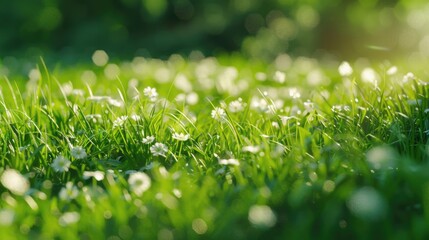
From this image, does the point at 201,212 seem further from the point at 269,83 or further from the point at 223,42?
the point at 223,42

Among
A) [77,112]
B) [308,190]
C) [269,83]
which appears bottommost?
[269,83]

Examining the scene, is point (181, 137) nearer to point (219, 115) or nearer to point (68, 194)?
point (219, 115)

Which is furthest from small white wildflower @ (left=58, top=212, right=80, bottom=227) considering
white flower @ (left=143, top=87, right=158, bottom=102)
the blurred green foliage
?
the blurred green foliage

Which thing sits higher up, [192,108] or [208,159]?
[208,159]

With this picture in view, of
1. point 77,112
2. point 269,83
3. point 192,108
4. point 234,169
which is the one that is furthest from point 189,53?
point 234,169

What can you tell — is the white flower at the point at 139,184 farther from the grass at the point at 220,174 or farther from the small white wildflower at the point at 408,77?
→ the small white wildflower at the point at 408,77

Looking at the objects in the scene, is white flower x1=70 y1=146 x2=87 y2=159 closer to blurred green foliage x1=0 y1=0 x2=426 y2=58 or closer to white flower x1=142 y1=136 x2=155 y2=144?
white flower x1=142 y1=136 x2=155 y2=144

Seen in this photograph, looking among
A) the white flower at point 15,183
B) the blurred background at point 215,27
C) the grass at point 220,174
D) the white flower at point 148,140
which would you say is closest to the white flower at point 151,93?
the grass at point 220,174
